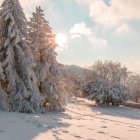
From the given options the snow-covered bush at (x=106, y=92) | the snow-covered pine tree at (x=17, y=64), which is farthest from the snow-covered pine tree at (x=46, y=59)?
the snow-covered bush at (x=106, y=92)

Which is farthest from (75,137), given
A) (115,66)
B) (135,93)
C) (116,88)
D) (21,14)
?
(115,66)

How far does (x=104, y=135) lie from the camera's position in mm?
15555

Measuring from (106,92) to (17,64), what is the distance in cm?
1858

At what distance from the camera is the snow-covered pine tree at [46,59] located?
2856 cm

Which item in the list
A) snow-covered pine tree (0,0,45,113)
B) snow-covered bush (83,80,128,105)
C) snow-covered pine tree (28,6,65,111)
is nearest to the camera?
snow-covered pine tree (0,0,45,113)

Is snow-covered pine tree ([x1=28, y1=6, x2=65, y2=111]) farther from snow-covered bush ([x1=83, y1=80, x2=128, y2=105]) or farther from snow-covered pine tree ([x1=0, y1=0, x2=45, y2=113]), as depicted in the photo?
snow-covered bush ([x1=83, y1=80, x2=128, y2=105])

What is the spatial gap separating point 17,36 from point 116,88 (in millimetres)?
21210

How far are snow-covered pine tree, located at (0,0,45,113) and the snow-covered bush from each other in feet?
53.6

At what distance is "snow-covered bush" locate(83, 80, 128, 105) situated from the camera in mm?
41938

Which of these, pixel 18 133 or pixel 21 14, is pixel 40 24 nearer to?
pixel 21 14

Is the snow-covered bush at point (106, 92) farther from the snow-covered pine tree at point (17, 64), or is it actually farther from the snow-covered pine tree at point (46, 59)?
the snow-covered pine tree at point (17, 64)

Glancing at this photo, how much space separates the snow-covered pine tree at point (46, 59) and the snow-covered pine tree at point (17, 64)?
174cm

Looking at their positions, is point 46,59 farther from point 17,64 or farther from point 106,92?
point 106,92

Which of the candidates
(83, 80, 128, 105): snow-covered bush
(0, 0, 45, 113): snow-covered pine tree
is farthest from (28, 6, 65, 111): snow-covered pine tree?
(83, 80, 128, 105): snow-covered bush
